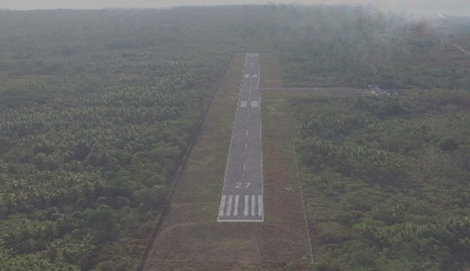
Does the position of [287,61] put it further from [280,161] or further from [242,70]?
[280,161]

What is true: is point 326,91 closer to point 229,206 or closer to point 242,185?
point 242,185

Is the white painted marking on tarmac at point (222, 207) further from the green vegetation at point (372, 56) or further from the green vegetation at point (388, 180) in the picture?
the green vegetation at point (372, 56)

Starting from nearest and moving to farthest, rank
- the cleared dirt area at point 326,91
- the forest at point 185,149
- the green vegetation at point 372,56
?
the forest at point 185,149, the cleared dirt area at point 326,91, the green vegetation at point 372,56

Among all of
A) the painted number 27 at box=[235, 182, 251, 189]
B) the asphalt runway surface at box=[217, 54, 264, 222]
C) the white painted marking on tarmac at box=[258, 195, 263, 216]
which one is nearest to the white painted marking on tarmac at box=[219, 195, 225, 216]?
the asphalt runway surface at box=[217, 54, 264, 222]

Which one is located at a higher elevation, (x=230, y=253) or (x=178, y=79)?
(x=178, y=79)

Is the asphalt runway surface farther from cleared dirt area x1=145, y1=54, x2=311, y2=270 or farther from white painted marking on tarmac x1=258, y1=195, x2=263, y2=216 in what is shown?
cleared dirt area x1=145, y1=54, x2=311, y2=270

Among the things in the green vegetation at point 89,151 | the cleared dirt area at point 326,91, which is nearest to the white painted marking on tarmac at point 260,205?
the green vegetation at point 89,151

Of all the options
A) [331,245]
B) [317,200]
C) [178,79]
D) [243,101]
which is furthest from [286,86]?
[331,245]
